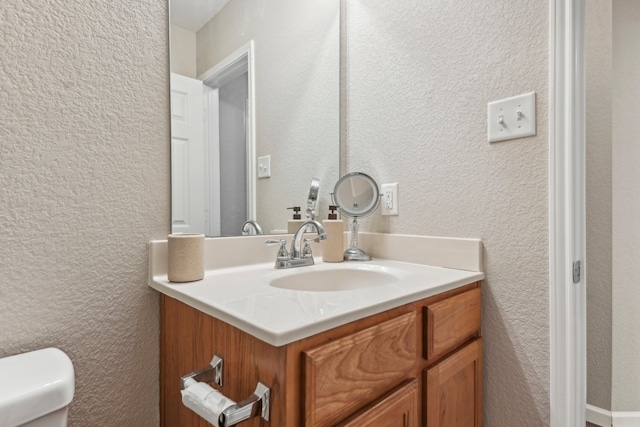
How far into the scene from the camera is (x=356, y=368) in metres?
0.59

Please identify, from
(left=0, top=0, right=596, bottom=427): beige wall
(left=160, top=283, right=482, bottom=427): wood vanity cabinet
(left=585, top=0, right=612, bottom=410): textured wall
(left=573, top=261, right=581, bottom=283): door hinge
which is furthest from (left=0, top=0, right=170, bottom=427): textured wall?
(left=585, top=0, right=612, bottom=410): textured wall

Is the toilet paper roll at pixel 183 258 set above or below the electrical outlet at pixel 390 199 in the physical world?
below

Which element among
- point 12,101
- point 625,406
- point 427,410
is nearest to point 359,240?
point 427,410

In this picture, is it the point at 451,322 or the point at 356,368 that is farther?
the point at 451,322

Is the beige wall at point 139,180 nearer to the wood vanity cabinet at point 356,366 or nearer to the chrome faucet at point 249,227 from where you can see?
the wood vanity cabinet at point 356,366

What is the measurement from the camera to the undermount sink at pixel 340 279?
0.97m

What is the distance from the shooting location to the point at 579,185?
0.83 metres

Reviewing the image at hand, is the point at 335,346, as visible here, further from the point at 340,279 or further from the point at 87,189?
the point at 87,189

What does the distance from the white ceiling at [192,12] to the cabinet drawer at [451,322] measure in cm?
99

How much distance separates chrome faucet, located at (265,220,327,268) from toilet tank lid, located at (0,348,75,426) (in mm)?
555

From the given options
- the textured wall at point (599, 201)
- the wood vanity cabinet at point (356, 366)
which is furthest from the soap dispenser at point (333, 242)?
the textured wall at point (599, 201)

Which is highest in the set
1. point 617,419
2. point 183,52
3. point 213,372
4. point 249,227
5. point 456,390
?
point 183,52

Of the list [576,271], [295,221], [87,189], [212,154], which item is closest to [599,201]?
[576,271]

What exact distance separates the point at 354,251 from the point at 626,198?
1.25 metres
